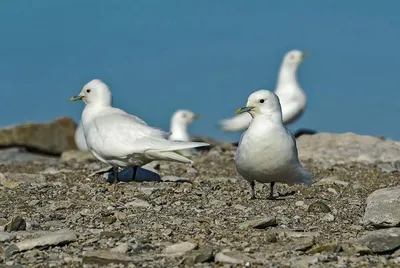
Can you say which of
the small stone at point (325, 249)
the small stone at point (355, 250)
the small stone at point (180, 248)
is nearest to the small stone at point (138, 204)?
the small stone at point (180, 248)

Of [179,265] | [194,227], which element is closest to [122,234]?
[194,227]

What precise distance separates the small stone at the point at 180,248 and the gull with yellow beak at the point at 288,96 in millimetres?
14334

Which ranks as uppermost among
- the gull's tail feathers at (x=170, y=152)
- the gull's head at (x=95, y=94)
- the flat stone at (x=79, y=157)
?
the flat stone at (x=79, y=157)

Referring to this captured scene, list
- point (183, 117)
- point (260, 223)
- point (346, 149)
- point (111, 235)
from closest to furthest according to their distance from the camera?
point (111, 235), point (260, 223), point (346, 149), point (183, 117)

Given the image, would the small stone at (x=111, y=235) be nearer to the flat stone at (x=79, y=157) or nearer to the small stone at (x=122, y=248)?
the small stone at (x=122, y=248)

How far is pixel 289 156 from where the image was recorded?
388 inches

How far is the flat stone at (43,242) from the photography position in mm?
7512

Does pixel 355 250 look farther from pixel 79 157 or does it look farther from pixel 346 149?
pixel 79 157

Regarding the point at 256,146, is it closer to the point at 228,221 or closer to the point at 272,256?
the point at 228,221

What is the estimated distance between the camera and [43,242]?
758 cm

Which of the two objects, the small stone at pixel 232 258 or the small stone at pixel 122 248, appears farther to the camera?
the small stone at pixel 122 248

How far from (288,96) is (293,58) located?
1.53 metres

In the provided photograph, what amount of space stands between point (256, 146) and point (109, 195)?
183 centimetres

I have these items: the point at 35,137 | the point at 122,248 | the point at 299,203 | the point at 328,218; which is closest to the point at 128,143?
the point at 299,203
